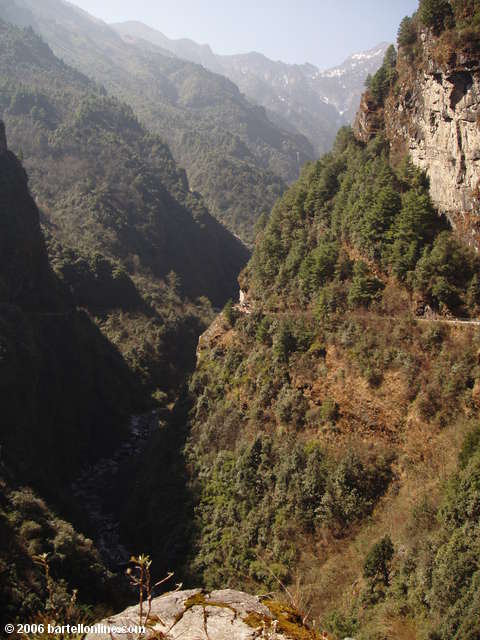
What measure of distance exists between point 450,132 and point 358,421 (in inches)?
705

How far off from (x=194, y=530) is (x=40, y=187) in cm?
8575

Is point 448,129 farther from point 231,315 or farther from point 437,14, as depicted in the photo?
point 231,315

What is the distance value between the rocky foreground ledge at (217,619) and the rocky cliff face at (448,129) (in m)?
24.8

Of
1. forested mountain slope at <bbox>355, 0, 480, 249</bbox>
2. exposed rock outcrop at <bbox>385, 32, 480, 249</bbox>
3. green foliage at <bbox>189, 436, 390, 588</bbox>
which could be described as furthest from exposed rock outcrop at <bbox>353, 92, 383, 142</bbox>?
green foliage at <bbox>189, 436, 390, 588</bbox>

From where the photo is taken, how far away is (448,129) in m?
28.8

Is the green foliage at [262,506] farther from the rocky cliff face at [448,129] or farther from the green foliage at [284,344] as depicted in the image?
the rocky cliff face at [448,129]

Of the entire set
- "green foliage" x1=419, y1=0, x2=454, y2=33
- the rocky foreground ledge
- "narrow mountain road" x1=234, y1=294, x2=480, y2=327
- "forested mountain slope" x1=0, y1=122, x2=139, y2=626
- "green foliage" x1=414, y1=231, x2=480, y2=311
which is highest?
"green foliage" x1=419, y1=0, x2=454, y2=33

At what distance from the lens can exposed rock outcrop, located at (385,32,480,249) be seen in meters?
26.8

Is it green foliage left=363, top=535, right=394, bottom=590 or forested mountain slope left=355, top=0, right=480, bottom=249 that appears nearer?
green foliage left=363, top=535, right=394, bottom=590

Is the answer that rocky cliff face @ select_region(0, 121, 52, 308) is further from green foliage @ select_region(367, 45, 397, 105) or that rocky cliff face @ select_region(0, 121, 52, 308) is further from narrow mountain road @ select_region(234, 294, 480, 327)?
green foliage @ select_region(367, 45, 397, 105)

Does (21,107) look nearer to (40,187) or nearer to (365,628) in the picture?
Result: (40,187)

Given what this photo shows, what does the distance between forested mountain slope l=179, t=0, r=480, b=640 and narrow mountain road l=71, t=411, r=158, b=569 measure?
8509 mm

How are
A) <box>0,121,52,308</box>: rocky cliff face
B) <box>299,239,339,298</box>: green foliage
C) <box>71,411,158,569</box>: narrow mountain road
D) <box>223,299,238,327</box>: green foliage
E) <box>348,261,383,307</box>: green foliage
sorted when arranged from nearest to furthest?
<box>348,261,383,307</box>: green foliage, <box>299,239,339,298</box>: green foliage, <box>71,411,158,569</box>: narrow mountain road, <box>223,299,238,327</box>: green foliage, <box>0,121,52,308</box>: rocky cliff face

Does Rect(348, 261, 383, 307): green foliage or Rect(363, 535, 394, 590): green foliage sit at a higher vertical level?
Rect(348, 261, 383, 307): green foliage
